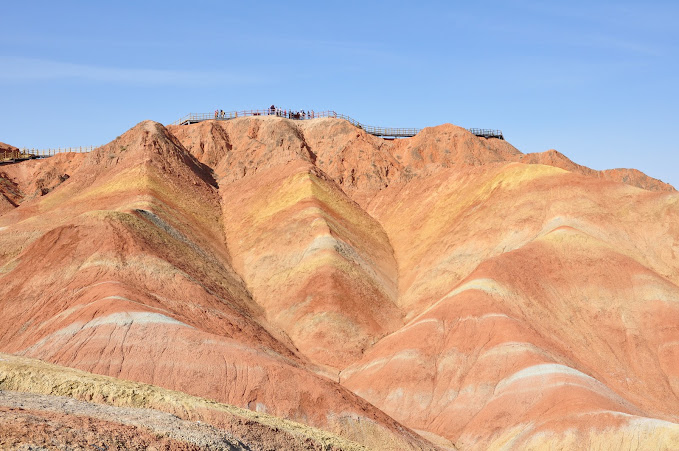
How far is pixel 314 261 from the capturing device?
268 feet

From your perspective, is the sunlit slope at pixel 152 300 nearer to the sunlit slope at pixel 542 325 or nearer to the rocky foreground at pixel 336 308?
the rocky foreground at pixel 336 308

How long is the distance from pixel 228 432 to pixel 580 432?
2306cm

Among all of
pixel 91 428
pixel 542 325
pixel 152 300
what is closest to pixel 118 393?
pixel 91 428

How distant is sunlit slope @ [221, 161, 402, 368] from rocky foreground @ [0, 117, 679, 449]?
255 millimetres

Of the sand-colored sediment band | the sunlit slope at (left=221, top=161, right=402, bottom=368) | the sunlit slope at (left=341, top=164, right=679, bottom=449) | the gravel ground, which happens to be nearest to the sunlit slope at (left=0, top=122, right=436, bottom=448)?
the sunlit slope at (left=221, top=161, right=402, bottom=368)

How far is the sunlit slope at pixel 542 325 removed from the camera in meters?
54.3

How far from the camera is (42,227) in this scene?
87.2 metres

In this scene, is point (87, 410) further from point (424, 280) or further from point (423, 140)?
point (423, 140)

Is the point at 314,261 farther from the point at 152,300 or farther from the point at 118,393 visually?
the point at 118,393

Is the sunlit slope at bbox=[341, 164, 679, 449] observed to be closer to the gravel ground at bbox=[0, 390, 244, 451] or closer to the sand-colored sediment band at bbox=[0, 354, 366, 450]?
the sand-colored sediment band at bbox=[0, 354, 366, 450]

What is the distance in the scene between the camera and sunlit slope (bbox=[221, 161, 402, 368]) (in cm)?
7362

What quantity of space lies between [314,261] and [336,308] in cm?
783

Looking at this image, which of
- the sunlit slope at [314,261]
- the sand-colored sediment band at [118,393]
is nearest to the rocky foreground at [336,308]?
the sand-colored sediment band at [118,393]

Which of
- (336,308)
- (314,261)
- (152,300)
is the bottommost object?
(336,308)
